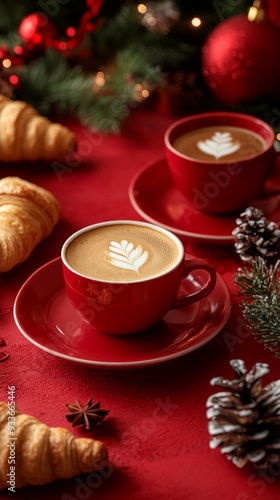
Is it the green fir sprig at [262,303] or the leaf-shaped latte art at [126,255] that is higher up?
the leaf-shaped latte art at [126,255]

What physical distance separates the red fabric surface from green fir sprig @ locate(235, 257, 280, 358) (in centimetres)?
2

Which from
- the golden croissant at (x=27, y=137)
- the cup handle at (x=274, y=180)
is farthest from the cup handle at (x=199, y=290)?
the golden croissant at (x=27, y=137)

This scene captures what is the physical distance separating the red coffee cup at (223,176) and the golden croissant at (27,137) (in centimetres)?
28

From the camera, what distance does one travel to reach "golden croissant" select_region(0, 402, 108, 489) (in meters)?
0.83

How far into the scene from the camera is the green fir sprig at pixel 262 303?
104 cm

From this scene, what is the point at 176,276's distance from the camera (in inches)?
40.7

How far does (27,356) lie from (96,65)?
109 centimetres

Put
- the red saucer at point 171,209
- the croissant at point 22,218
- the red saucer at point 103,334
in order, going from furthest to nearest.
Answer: the red saucer at point 171,209
the croissant at point 22,218
the red saucer at point 103,334

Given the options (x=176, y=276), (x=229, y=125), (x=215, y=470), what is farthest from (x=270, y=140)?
(x=215, y=470)

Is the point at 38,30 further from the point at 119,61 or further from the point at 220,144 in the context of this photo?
the point at 220,144

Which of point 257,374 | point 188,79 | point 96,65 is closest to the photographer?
point 257,374

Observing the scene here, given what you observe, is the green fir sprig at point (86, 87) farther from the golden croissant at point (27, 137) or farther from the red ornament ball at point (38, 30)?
the golden croissant at point (27, 137)

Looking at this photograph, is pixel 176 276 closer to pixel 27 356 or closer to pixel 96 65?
pixel 27 356

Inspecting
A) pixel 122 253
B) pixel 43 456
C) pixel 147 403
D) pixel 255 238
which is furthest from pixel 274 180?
pixel 43 456
